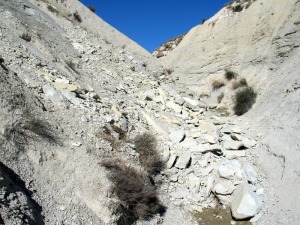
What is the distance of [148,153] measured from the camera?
1086 cm

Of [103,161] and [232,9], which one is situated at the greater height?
[232,9]

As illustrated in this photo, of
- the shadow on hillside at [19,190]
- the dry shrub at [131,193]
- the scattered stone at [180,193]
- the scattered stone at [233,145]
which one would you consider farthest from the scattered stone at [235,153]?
the shadow on hillside at [19,190]

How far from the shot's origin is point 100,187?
818 cm

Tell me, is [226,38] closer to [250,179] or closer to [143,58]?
[143,58]

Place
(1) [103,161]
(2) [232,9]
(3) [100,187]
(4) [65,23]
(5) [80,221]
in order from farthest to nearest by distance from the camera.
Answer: (2) [232,9] < (4) [65,23] < (1) [103,161] < (3) [100,187] < (5) [80,221]

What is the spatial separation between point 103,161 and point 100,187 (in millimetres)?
896

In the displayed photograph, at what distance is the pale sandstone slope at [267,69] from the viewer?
1007 centimetres

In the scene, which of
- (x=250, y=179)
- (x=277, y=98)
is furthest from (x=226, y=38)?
(x=250, y=179)

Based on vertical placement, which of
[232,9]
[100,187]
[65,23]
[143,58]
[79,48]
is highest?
[232,9]

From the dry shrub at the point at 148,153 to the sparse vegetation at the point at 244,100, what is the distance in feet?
18.4

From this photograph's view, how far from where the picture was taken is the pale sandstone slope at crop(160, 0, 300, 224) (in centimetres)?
1007

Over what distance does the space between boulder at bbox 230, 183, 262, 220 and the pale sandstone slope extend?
0.31m

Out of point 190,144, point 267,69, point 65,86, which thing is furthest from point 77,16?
point 190,144

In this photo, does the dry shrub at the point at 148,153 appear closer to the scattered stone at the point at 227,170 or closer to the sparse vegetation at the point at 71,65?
the scattered stone at the point at 227,170
